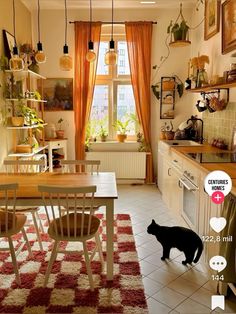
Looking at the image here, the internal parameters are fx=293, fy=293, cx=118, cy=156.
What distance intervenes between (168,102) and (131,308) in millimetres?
3575

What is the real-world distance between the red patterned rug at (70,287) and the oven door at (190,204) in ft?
1.95

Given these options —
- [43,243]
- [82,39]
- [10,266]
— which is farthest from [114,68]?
[10,266]

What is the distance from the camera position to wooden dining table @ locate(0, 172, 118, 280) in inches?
80.9

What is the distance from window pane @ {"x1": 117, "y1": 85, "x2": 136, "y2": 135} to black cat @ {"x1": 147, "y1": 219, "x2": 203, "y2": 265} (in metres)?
2.86

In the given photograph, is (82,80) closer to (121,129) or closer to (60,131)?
(60,131)

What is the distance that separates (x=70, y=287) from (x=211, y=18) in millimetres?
3421

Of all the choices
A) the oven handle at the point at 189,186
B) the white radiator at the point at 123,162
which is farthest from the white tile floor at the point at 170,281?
the white radiator at the point at 123,162

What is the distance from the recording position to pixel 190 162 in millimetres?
2605

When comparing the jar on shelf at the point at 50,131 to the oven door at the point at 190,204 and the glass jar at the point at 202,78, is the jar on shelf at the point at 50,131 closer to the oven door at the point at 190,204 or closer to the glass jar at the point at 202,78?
the glass jar at the point at 202,78

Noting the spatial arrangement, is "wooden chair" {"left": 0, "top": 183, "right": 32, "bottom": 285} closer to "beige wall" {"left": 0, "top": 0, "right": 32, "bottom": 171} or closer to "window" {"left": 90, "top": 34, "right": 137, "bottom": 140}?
"beige wall" {"left": 0, "top": 0, "right": 32, "bottom": 171}

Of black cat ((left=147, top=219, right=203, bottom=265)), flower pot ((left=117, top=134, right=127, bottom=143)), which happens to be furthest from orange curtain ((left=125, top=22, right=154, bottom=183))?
black cat ((left=147, top=219, right=203, bottom=265))

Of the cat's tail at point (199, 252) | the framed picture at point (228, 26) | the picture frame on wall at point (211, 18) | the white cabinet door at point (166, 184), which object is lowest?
the cat's tail at point (199, 252)

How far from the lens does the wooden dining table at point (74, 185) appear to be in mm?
2055

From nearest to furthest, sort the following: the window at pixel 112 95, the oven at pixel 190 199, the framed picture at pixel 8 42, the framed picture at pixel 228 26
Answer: the oven at pixel 190 199
the framed picture at pixel 228 26
the framed picture at pixel 8 42
the window at pixel 112 95
